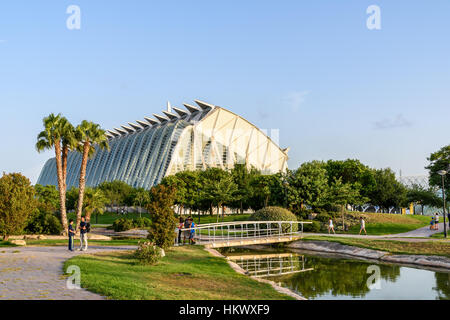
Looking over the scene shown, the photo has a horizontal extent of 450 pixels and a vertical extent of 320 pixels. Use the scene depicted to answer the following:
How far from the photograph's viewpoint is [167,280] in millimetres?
12680

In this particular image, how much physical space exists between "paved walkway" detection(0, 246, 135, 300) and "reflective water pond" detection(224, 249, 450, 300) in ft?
27.7

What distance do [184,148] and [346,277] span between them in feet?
233

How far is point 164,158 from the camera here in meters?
83.5

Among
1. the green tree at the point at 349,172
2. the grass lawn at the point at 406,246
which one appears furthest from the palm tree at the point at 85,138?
the green tree at the point at 349,172

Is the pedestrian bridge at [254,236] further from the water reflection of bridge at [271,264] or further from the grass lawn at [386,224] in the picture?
the grass lawn at [386,224]

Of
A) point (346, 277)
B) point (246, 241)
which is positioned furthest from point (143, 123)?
point (346, 277)

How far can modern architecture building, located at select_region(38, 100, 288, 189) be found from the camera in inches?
3322

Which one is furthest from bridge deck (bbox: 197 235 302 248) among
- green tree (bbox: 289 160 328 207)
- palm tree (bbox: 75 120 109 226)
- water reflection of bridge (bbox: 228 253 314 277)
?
palm tree (bbox: 75 120 109 226)

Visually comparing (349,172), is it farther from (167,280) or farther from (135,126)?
(135,126)

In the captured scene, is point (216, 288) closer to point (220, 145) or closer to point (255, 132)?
point (220, 145)

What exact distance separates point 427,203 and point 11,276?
2967 inches

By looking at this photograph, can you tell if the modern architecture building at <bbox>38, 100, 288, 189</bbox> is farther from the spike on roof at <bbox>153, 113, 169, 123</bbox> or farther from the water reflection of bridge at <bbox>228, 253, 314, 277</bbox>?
the water reflection of bridge at <bbox>228, 253, 314, 277</bbox>
